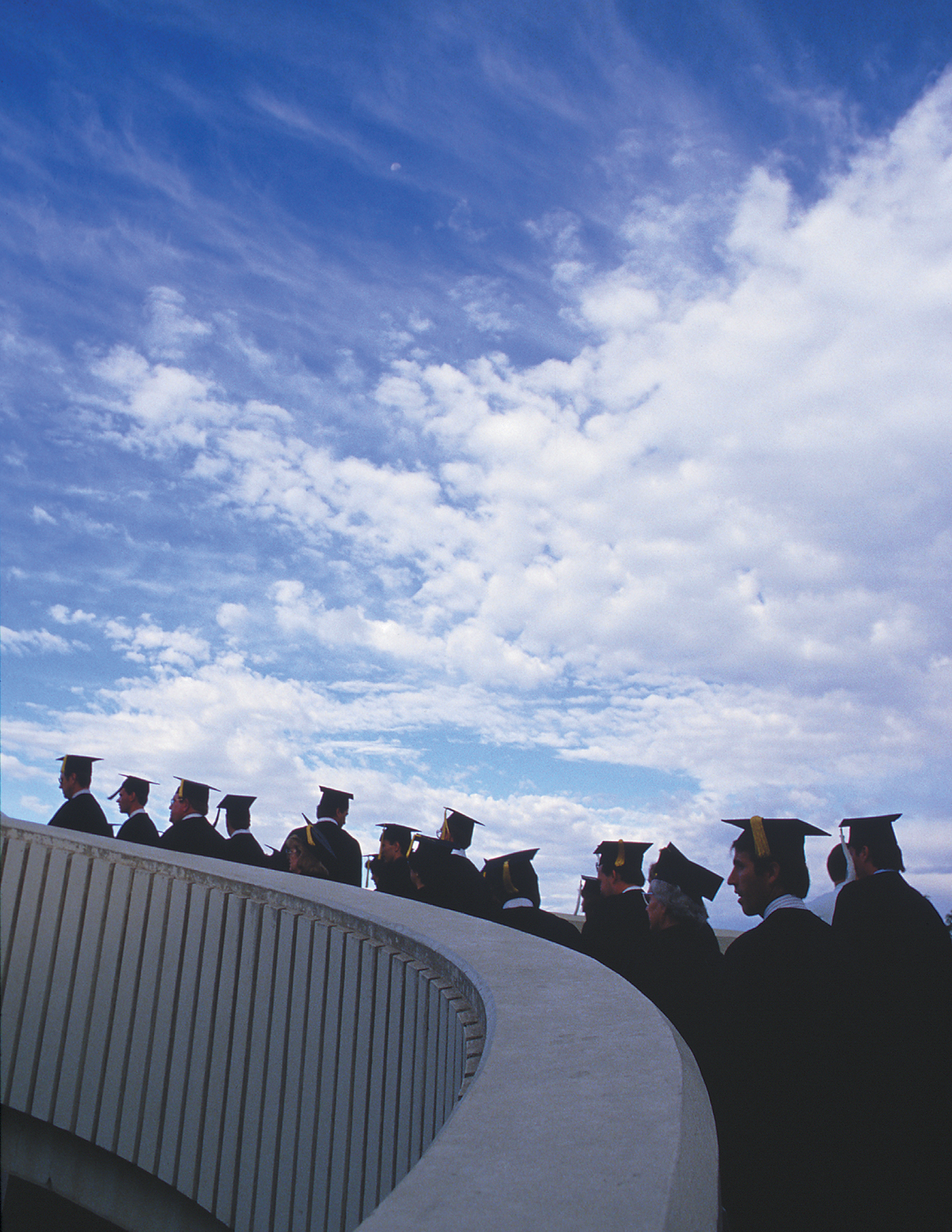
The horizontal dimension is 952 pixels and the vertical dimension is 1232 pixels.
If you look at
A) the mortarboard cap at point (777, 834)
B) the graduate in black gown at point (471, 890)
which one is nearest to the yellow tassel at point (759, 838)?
the mortarboard cap at point (777, 834)

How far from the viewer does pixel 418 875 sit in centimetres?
698

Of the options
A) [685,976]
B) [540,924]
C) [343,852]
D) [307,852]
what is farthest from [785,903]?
[343,852]

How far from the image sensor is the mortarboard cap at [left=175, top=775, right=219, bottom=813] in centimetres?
821

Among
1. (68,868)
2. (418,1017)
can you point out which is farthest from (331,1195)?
(68,868)

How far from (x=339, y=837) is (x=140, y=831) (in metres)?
1.96

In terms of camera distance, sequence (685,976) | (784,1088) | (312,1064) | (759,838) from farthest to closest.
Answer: (685,976), (312,1064), (759,838), (784,1088)

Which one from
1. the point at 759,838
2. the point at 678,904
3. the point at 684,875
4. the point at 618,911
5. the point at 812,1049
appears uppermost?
the point at 759,838

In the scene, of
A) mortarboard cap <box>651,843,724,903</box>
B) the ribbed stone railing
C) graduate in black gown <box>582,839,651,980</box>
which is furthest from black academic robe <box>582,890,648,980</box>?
the ribbed stone railing

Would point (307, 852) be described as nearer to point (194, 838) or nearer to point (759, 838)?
point (194, 838)

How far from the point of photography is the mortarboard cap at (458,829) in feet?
27.7

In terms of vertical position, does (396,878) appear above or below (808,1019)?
above

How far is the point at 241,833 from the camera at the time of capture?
8680mm

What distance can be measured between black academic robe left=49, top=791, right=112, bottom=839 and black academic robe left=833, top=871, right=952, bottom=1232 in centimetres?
671

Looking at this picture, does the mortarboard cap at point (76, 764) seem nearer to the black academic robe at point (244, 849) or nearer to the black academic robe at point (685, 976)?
the black academic robe at point (244, 849)
